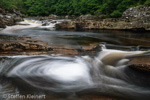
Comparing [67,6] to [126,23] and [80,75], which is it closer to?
[126,23]

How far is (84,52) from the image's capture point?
486 centimetres

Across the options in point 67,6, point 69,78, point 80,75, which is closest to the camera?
point 69,78

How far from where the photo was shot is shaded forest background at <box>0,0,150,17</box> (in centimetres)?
1700

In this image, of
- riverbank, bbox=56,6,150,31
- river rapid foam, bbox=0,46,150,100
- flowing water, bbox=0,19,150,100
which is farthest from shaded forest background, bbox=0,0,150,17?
flowing water, bbox=0,19,150,100

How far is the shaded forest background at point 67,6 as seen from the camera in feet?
55.8

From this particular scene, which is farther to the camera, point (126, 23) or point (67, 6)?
point (67, 6)

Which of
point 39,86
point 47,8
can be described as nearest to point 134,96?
point 39,86

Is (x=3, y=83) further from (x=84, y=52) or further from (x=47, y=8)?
(x=47, y=8)

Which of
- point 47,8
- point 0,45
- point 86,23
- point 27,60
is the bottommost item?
point 27,60

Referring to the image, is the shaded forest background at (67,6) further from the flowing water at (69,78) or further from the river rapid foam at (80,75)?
the flowing water at (69,78)

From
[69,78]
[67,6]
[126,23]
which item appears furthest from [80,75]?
[67,6]

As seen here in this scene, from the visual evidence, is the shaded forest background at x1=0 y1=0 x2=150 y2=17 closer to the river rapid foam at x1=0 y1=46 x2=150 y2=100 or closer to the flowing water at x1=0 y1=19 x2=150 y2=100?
the river rapid foam at x1=0 y1=46 x2=150 y2=100

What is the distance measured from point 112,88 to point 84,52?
85.0 inches

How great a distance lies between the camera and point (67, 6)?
41.4 meters
